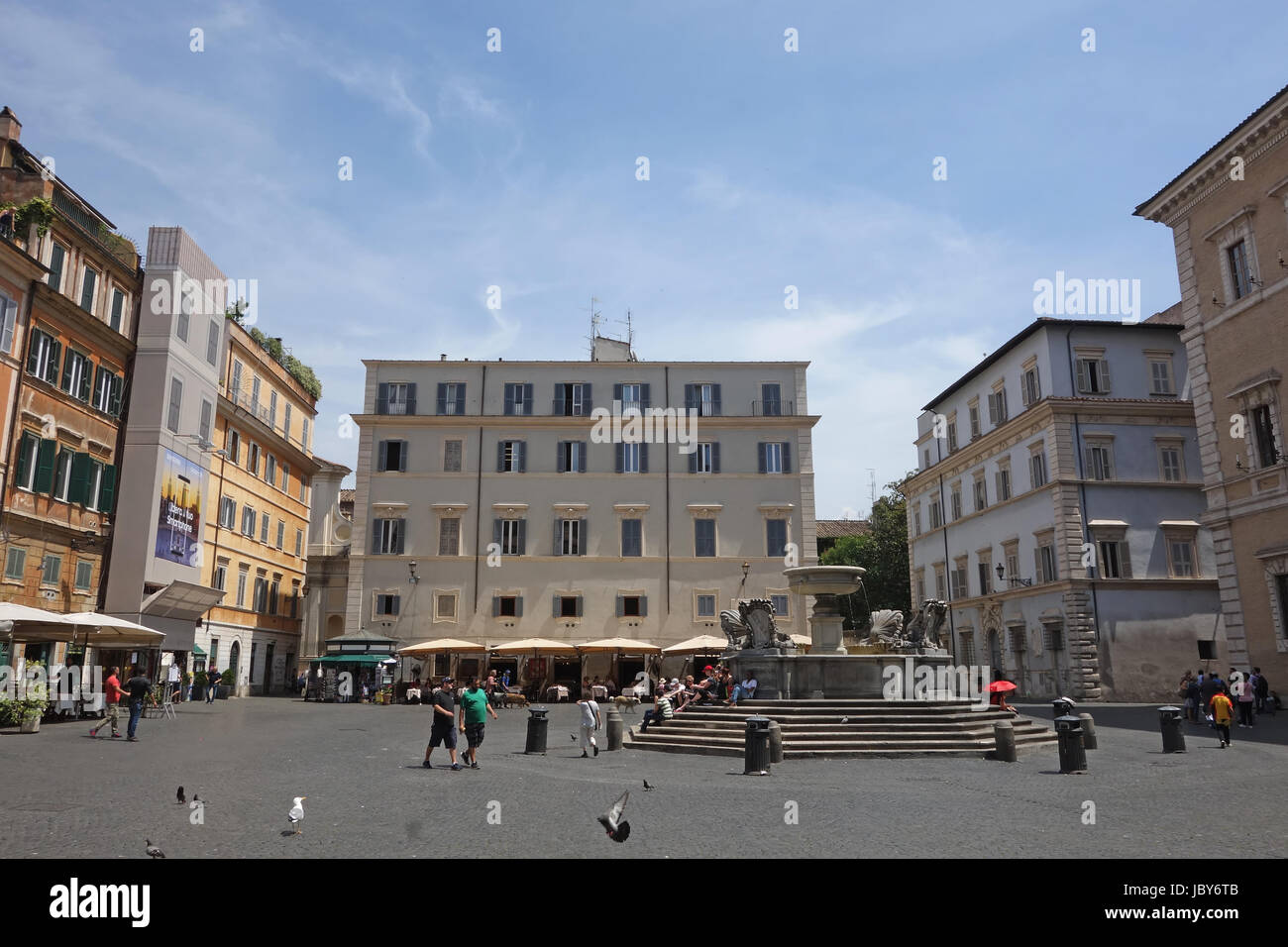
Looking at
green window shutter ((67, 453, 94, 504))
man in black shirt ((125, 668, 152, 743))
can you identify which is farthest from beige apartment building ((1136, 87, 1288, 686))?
green window shutter ((67, 453, 94, 504))

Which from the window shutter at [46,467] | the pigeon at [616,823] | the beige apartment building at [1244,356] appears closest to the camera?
the pigeon at [616,823]

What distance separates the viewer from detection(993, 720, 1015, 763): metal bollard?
1630cm

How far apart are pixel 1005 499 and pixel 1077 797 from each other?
3250cm

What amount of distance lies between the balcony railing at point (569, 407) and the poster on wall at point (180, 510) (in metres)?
15.4

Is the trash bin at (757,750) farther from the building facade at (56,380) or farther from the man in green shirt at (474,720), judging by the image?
the building facade at (56,380)

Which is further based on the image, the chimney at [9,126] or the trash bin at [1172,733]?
the chimney at [9,126]

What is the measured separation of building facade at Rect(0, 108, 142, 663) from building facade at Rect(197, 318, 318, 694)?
248 inches

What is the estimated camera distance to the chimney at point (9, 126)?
2900 cm

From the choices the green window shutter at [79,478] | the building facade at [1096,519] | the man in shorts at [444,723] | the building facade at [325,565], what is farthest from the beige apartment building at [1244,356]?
the building facade at [325,565]

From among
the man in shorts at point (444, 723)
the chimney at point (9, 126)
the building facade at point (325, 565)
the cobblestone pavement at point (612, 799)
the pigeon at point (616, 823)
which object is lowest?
the cobblestone pavement at point (612, 799)

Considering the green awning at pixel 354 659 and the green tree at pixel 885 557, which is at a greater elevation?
the green tree at pixel 885 557

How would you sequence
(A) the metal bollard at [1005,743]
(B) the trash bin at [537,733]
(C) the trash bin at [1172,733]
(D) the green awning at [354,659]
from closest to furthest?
(A) the metal bollard at [1005,743], (C) the trash bin at [1172,733], (B) the trash bin at [537,733], (D) the green awning at [354,659]

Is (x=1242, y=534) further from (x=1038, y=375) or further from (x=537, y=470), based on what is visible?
(x=537, y=470)
